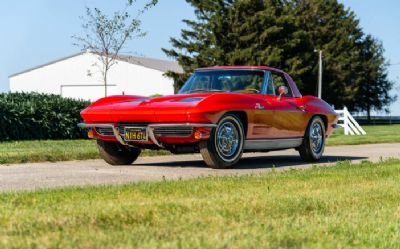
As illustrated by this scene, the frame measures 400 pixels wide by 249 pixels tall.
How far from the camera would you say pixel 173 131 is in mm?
9266

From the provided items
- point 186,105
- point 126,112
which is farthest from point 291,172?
point 126,112

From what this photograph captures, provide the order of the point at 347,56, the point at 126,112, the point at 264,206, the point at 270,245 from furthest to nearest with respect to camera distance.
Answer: the point at 347,56
the point at 126,112
the point at 264,206
the point at 270,245

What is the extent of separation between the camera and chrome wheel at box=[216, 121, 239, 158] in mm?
9555

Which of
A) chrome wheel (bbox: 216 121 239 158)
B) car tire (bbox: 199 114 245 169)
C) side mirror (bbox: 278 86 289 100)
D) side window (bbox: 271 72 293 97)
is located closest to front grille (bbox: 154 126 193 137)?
car tire (bbox: 199 114 245 169)

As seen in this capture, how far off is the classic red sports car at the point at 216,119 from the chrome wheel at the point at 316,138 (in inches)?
0.7

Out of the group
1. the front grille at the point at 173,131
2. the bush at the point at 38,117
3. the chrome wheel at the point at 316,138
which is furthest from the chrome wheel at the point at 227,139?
the bush at the point at 38,117

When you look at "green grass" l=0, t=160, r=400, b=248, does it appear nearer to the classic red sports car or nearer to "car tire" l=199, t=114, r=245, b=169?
the classic red sports car

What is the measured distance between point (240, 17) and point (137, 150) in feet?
155

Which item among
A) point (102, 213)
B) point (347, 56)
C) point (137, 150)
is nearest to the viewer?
point (102, 213)

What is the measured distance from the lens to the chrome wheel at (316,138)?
11773 millimetres

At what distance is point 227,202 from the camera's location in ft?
18.2

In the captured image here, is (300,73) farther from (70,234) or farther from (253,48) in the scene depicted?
(70,234)

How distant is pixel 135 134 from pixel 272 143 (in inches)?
90.9

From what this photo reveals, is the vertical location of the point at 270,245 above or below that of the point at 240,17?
below
